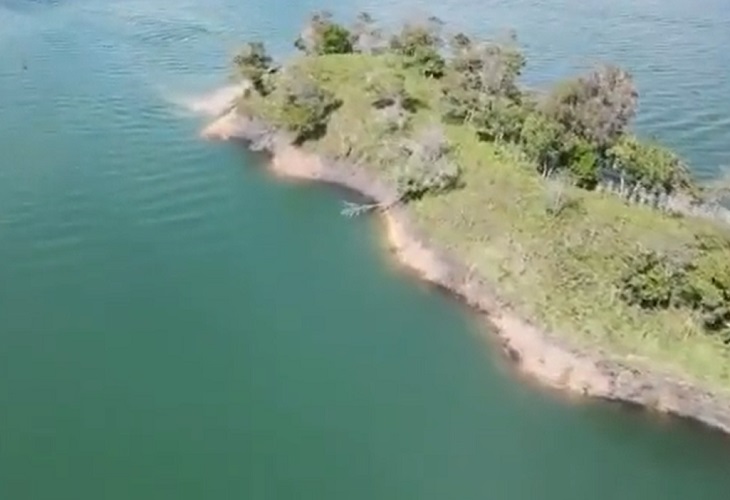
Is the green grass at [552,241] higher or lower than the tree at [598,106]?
lower

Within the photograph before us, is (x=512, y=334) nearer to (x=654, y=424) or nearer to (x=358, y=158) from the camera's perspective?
(x=654, y=424)

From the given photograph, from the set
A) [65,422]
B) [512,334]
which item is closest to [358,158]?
[512,334]

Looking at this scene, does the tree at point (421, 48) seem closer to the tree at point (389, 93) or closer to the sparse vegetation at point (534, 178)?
the sparse vegetation at point (534, 178)

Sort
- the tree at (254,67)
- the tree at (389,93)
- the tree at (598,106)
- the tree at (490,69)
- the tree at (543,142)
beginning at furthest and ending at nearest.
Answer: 1. the tree at (254,67)
2. the tree at (389,93)
3. the tree at (490,69)
4. the tree at (598,106)
5. the tree at (543,142)

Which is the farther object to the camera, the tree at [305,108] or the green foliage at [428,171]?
the tree at [305,108]

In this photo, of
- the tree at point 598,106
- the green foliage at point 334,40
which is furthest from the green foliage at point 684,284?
the green foliage at point 334,40

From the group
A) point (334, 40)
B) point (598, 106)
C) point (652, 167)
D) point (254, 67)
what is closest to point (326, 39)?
point (334, 40)

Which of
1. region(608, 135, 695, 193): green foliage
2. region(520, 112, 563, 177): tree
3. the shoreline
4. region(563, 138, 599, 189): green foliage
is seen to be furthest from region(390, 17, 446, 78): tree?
region(608, 135, 695, 193): green foliage
